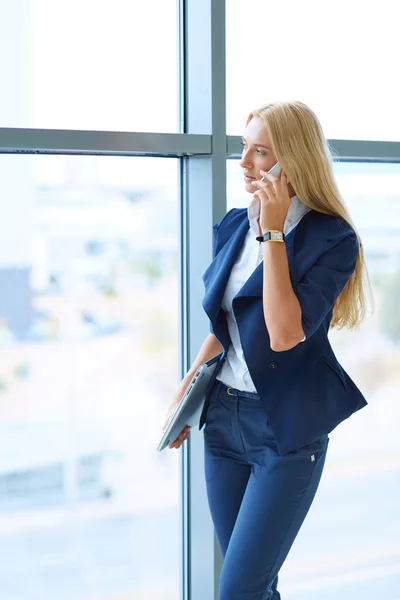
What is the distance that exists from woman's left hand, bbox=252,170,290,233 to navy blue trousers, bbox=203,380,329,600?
1.37ft

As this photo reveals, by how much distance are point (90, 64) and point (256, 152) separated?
74cm

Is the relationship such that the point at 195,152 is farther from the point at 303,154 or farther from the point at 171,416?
the point at 171,416

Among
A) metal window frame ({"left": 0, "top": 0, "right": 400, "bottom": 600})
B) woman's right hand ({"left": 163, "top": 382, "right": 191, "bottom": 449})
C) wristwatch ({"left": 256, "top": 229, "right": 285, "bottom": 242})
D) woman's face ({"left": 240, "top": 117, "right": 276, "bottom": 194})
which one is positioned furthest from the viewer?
metal window frame ({"left": 0, "top": 0, "right": 400, "bottom": 600})

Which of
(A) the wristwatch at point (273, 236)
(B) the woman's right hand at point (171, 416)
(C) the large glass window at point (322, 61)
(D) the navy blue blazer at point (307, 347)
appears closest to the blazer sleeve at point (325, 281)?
(D) the navy blue blazer at point (307, 347)

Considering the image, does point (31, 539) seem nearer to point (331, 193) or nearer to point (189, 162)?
point (189, 162)

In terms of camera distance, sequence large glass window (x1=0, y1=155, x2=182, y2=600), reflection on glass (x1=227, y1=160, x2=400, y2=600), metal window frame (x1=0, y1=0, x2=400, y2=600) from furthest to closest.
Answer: reflection on glass (x1=227, y1=160, x2=400, y2=600), large glass window (x1=0, y1=155, x2=182, y2=600), metal window frame (x1=0, y1=0, x2=400, y2=600)

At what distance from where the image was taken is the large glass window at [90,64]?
227cm

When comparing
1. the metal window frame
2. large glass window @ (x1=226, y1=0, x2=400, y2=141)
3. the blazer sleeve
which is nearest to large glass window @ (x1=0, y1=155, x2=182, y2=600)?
the metal window frame

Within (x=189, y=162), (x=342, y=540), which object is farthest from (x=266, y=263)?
(x=342, y=540)

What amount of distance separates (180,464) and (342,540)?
2.44 ft

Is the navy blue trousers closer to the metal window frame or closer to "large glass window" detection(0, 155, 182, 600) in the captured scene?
the metal window frame

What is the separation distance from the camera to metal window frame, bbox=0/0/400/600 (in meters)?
2.22

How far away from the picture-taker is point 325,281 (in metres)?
1.81

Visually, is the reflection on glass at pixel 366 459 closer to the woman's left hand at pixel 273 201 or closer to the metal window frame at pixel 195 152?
the metal window frame at pixel 195 152
